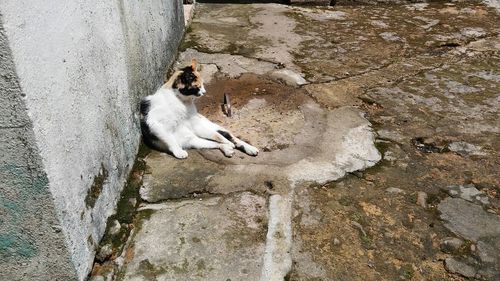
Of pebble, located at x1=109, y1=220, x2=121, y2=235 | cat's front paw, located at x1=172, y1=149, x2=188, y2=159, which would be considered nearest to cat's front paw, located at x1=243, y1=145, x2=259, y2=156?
cat's front paw, located at x1=172, y1=149, x2=188, y2=159

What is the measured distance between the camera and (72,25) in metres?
2.27

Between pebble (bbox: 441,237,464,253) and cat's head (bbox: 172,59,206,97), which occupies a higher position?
cat's head (bbox: 172,59,206,97)

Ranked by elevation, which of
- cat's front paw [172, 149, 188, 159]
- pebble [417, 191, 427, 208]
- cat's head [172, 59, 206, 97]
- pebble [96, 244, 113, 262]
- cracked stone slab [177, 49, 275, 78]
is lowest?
cracked stone slab [177, 49, 275, 78]

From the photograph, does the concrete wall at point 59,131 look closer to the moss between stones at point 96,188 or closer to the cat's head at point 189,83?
the moss between stones at point 96,188

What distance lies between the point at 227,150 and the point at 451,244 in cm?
173

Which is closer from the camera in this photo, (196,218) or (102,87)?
(102,87)

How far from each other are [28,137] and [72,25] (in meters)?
0.67

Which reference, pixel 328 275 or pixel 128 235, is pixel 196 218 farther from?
pixel 328 275

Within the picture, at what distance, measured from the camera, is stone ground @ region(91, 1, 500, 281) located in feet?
8.74

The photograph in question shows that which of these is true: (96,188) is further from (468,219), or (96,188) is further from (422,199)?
(468,219)

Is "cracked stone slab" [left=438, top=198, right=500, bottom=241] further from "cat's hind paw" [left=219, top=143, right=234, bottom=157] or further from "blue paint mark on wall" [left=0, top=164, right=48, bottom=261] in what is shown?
"blue paint mark on wall" [left=0, top=164, right=48, bottom=261]

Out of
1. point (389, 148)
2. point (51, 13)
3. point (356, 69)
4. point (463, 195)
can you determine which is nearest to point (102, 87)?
point (51, 13)

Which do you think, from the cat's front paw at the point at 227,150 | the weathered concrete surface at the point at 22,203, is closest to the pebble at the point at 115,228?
the weathered concrete surface at the point at 22,203

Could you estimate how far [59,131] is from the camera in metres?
2.14
